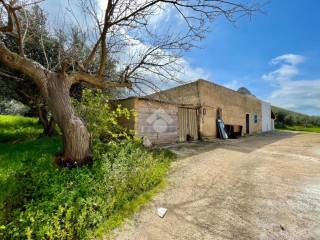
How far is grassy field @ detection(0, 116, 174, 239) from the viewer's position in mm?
2943

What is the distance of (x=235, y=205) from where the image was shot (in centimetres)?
399

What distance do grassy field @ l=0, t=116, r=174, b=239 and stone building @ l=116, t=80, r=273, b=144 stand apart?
103 inches

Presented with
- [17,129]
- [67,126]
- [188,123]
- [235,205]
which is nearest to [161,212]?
[235,205]

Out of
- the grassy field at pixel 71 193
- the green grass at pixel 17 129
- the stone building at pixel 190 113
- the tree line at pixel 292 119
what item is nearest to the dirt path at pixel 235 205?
the grassy field at pixel 71 193

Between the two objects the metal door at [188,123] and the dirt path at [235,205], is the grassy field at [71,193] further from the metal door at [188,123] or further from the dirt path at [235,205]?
the metal door at [188,123]

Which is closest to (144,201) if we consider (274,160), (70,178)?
(70,178)

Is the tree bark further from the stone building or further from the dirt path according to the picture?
the stone building

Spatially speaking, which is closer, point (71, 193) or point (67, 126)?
point (71, 193)

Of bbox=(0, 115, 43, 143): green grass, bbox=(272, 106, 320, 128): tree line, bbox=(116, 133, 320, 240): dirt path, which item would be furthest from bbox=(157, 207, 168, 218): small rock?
bbox=(272, 106, 320, 128): tree line

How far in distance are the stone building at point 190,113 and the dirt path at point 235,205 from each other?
3037 millimetres

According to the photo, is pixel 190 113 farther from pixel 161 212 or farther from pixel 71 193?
pixel 71 193

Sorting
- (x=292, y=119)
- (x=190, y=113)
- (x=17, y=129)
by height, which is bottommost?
(x=17, y=129)

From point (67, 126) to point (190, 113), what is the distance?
8652mm

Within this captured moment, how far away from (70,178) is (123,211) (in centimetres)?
126
